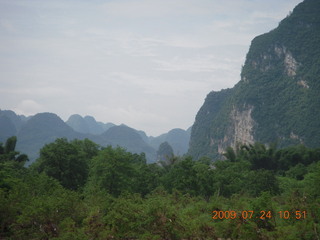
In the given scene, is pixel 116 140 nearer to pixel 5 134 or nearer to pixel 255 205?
pixel 5 134

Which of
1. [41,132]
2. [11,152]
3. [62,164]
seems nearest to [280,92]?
[11,152]

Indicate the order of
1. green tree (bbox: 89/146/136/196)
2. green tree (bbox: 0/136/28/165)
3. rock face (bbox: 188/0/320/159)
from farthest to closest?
rock face (bbox: 188/0/320/159), green tree (bbox: 0/136/28/165), green tree (bbox: 89/146/136/196)

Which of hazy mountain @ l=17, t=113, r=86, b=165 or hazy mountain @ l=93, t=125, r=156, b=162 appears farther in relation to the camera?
hazy mountain @ l=93, t=125, r=156, b=162

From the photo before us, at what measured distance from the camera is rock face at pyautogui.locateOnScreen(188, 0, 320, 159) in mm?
76625

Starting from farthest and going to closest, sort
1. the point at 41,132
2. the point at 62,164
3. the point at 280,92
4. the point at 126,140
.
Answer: the point at 126,140 < the point at 41,132 < the point at 280,92 < the point at 62,164

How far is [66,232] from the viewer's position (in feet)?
34.9

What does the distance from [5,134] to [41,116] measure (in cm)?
2031

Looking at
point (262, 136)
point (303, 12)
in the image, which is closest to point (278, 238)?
point (262, 136)

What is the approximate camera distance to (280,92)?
87.8 metres

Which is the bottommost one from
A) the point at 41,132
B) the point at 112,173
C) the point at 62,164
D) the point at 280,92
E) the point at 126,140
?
the point at 112,173
